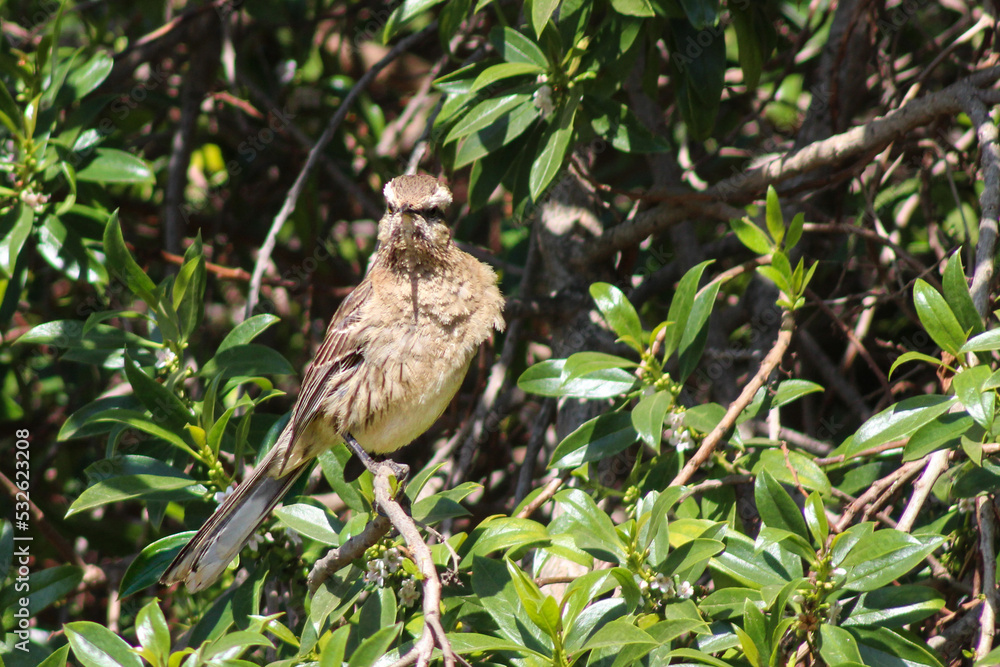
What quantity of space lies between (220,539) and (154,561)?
1.01 feet

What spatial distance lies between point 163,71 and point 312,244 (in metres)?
1.43

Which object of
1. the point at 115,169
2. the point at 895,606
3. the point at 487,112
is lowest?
the point at 895,606

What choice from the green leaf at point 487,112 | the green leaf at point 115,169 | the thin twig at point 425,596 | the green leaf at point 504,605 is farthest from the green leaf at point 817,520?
the green leaf at point 115,169

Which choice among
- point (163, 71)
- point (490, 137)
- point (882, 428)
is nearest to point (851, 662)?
point (882, 428)

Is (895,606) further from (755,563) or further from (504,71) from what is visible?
(504,71)

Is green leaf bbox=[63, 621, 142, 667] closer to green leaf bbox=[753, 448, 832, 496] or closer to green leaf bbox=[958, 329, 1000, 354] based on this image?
green leaf bbox=[753, 448, 832, 496]

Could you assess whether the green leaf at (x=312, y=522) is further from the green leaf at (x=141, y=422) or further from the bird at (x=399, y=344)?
the green leaf at (x=141, y=422)

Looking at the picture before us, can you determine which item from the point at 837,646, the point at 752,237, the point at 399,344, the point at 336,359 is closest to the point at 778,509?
the point at 837,646

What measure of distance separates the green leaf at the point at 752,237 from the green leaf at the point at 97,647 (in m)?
2.33

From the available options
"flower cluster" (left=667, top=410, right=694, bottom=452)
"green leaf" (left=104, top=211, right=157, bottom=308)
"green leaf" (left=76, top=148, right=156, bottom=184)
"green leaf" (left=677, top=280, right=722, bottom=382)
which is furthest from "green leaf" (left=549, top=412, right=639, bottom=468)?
"green leaf" (left=76, top=148, right=156, bottom=184)

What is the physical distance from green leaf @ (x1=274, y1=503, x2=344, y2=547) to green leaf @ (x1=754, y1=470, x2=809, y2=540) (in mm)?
1340

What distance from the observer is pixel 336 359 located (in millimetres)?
3547

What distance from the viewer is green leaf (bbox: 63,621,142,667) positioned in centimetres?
244

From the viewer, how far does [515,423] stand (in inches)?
196
